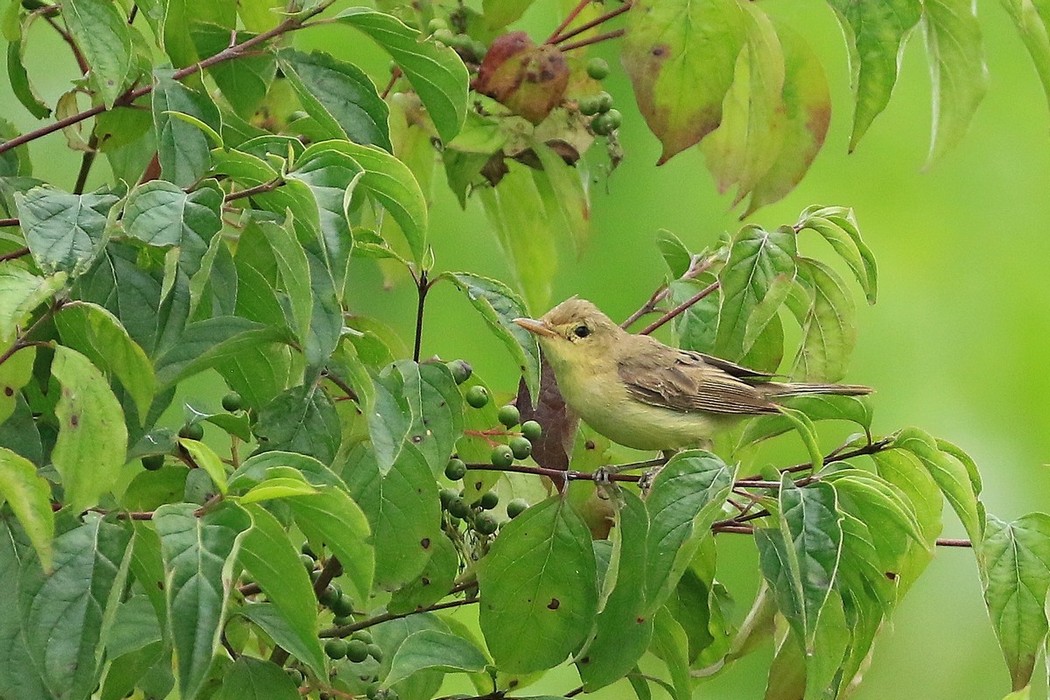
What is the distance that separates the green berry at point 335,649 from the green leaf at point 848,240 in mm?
883

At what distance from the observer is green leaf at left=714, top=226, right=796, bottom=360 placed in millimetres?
1779

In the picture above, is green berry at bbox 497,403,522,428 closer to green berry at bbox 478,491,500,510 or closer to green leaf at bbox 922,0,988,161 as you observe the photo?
green berry at bbox 478,491,500,510

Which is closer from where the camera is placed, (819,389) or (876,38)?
(876,38)

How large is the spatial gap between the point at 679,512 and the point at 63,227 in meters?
0.74

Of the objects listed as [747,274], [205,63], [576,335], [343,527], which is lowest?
[576,335]

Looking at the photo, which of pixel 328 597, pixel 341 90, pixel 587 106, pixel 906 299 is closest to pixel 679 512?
pixel 328 597

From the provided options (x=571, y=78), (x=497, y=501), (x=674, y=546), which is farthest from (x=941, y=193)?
(x=674, y=546)

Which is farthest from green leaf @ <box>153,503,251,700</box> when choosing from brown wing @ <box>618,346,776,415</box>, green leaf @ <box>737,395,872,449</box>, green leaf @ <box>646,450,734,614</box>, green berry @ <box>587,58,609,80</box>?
brown wing @ <box>618,346,776,415</box>

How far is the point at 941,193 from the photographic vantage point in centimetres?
491

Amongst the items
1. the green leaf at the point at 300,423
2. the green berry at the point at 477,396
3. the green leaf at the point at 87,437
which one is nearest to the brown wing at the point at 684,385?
the green berry at the point at 477,396

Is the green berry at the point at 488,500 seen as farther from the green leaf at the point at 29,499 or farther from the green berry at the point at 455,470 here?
the green leaf at the point at 29,499

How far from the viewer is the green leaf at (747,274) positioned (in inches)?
70.1

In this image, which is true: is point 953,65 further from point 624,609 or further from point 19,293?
Result: point 19,293

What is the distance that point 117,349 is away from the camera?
1.33 m
